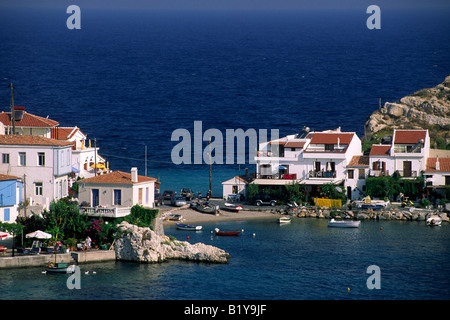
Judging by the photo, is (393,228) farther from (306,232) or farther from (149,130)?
(149,130)

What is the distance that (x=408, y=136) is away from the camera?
313ft

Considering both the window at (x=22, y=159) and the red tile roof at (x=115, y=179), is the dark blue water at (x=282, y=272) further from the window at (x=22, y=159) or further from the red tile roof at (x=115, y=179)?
the window at (x=22, y=159)

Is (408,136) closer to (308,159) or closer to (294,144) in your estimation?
(308,159)

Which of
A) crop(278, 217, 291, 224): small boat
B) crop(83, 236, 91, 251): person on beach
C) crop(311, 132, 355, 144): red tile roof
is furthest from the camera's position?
crop(311, 132, 355, 144): red tile roof

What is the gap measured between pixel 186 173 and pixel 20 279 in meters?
56.5

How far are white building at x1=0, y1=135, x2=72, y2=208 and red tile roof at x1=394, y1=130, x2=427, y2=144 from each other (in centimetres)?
3659

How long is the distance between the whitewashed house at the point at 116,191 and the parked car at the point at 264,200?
1939 cm

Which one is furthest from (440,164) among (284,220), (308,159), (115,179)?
(115,179)

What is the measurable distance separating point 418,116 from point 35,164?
60.5 m

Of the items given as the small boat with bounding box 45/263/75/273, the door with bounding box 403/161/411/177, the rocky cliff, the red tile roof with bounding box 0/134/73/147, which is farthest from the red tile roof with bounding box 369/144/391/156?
the small boat with bounding box 45/263/75/273

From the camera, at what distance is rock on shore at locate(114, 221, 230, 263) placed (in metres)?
69.2

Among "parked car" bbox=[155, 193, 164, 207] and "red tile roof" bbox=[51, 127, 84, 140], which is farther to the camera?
"red tile roof" bbox=[51, 127, 84, 140]

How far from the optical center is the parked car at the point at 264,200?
9457 centimetres

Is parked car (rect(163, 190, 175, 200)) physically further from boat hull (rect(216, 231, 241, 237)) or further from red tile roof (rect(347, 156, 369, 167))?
red tile roof (rect(347, 156, 369, 167))
